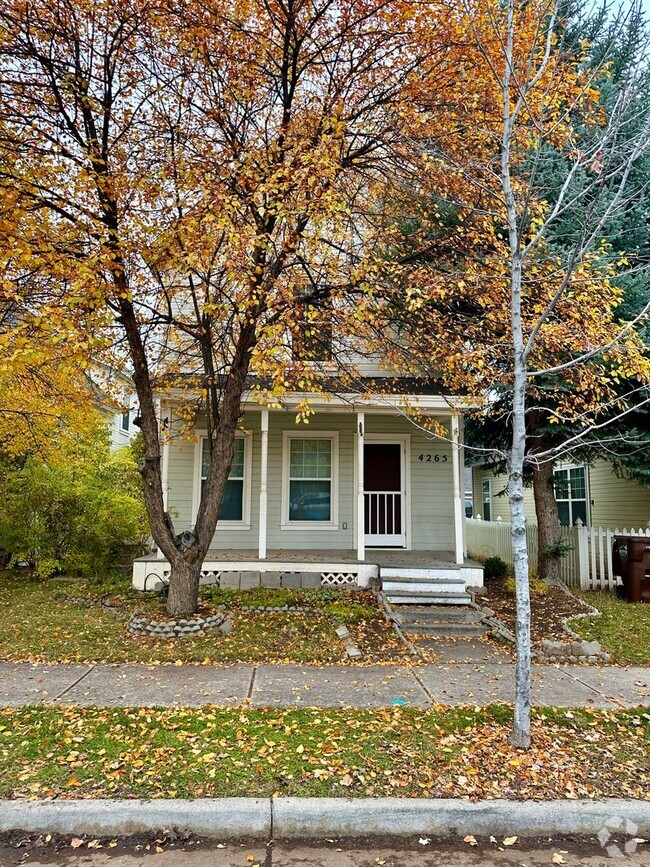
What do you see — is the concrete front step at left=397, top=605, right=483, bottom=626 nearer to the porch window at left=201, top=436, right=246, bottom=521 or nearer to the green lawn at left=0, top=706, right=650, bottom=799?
the green lawn at left=0, top=706, right=650, bottom=799

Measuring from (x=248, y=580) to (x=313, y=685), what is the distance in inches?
181

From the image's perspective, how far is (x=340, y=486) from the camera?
11.5 m

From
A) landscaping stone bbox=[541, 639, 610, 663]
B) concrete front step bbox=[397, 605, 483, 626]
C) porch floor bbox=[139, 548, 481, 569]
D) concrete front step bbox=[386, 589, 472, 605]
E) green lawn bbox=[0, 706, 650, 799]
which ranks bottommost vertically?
green lawn bbox=[0, 706, 650, 799]

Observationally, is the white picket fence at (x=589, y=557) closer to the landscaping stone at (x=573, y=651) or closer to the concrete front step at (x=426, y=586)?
the concrete front step at (x=426, y=586)

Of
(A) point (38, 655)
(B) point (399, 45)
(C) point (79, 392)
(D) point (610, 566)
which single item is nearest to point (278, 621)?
(A) point (38, 655)

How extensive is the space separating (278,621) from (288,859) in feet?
15.6

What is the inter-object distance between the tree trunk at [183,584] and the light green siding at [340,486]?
149 inches

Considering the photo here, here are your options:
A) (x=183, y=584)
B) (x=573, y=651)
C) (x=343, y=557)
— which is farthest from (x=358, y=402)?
(x=573, y=651)

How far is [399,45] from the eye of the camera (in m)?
6.93

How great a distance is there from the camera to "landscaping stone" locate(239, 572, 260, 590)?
9.63m

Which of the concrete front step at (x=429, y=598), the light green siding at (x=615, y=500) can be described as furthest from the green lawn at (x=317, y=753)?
the light green siding at (x=615, y=500)

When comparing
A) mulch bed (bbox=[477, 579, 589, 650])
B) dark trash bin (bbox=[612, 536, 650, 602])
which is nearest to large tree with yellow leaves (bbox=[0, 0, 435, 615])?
mulch bed (bbox=[477, 579, 589, 650])

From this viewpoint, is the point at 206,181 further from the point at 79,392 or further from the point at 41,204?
the point at 79,392

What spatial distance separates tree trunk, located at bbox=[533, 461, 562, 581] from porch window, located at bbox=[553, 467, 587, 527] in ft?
16.7
